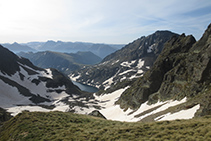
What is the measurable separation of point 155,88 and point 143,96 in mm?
6710

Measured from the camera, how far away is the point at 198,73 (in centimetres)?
3716

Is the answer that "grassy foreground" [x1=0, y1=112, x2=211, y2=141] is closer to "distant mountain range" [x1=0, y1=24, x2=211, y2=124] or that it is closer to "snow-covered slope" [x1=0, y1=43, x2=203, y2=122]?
"distant mountain range" [x1=0, y1=24, x2=211, y2=124]

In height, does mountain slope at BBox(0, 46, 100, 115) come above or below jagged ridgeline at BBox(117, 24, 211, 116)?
above

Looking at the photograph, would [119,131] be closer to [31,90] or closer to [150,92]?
[150,92]

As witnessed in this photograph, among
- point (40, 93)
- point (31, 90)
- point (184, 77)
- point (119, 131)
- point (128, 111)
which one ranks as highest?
point (31, 90)

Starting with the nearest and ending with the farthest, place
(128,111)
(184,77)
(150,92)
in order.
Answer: (184,77)
(150,92)
(128,111)

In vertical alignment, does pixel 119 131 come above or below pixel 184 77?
below

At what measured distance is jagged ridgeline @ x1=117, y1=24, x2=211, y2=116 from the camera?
3338 cm

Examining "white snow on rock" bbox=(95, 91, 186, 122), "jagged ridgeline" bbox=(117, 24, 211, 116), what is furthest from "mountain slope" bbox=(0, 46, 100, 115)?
"jagged ridgeline" bbox=(117, 24, 211, 116)

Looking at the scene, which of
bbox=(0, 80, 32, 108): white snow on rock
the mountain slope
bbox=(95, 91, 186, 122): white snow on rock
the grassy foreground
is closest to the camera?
the grassy foreground

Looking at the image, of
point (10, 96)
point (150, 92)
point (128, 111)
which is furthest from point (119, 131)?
point (10, 96)

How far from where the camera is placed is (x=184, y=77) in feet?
152

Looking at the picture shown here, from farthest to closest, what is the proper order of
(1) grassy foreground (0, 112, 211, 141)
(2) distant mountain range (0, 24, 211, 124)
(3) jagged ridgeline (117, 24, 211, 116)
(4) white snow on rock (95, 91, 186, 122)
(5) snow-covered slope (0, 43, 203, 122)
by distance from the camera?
1. (5) snow-covered slope (0, 43, 203, 122)
2. (4) white snow on rock (95, 91, 186, 122)
3. (3) jagged ridgeline (117, 24, 211, 116)
4. (2) distant mountain range (0, 24, 211, 124)
5. (1) grassy foreground (0, 112, 211, 141)

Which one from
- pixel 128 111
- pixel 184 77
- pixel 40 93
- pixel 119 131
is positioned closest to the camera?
pixel 119 131
